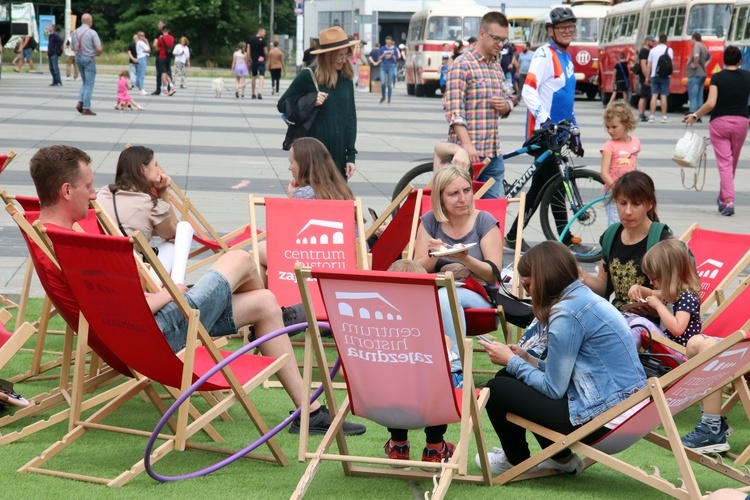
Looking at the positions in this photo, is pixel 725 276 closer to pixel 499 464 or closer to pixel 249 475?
pixel 499 464

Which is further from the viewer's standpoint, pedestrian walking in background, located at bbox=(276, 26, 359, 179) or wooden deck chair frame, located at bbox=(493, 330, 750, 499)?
pedestrian walking in background, located at bbox=(276, 26, 359, 179)

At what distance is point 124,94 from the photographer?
24.9 metres

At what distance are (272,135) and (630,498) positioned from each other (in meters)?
16.1

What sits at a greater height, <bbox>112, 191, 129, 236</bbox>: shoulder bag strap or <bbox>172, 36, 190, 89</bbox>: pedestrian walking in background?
<bbox>112, 191, 129, 236</bbox>: shoulder bag strap

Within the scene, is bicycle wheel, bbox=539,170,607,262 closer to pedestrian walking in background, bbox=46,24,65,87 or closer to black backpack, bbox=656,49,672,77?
black backpack, bbox=656,49,672,77

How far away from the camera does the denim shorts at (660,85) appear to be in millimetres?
27031

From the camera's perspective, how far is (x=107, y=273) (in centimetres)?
407

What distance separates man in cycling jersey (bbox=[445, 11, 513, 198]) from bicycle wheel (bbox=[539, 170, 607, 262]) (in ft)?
2.79

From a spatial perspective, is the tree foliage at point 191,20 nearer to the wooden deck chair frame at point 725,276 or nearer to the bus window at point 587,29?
the bus window at point 587,29

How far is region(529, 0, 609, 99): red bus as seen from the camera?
35.8 m

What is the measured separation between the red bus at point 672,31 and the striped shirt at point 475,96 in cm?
1841

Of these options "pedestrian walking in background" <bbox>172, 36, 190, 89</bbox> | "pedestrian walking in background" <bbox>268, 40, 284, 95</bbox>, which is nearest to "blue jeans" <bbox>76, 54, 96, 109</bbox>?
"pedestrian walking in background" <bbox>268, 40, 284, 95</bbox>

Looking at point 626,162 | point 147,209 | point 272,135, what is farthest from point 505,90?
point 272,135

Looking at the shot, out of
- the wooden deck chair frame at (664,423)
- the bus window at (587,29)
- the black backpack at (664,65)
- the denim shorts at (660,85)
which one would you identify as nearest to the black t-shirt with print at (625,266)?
the wooden deck chair frame at (664,423)
